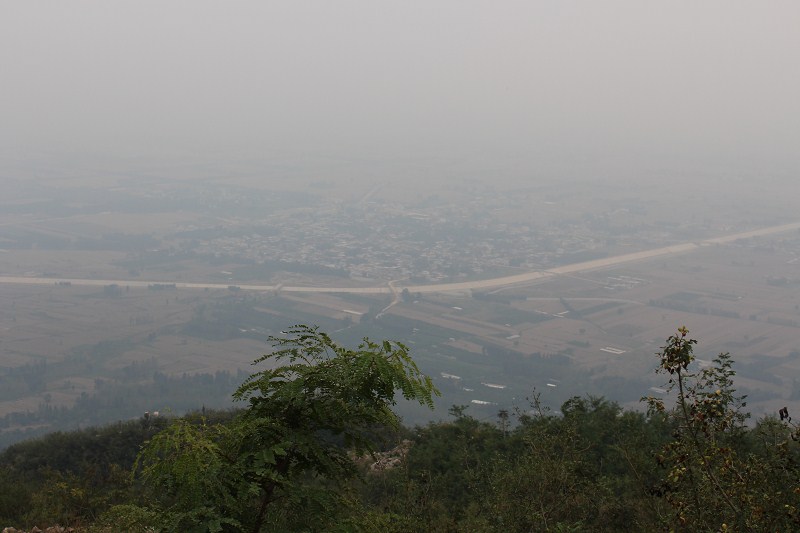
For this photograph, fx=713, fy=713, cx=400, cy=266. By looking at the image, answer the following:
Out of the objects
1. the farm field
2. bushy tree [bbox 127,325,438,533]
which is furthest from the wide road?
bushy tree [bbox 127,325,438,533]

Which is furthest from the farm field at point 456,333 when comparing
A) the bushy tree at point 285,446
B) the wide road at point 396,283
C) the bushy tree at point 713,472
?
the bushy tree at point 285,446

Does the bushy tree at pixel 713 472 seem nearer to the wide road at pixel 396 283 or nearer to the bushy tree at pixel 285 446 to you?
the bushy tree at pixel 285 446

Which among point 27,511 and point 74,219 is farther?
point 74,219

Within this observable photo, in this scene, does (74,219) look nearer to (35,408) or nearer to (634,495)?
(35,408)

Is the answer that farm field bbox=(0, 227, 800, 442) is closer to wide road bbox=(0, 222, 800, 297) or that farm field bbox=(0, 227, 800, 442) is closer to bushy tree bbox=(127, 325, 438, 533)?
wide road bbox=(0, 222, 800, 297)

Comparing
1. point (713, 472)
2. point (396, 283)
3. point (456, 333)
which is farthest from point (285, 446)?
point (396, 283)

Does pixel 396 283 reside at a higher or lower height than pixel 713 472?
lower

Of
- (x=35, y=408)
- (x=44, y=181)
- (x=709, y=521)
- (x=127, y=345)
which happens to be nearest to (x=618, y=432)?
(x=709, y=521)

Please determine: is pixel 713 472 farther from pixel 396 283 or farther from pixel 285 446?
pixel 396 283

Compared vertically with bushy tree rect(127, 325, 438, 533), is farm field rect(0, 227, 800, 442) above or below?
below

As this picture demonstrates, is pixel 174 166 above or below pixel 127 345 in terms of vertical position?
above

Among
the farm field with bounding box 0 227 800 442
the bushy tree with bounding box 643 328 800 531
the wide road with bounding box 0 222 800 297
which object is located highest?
the bushy tree with bounding box 643 328 800 531
